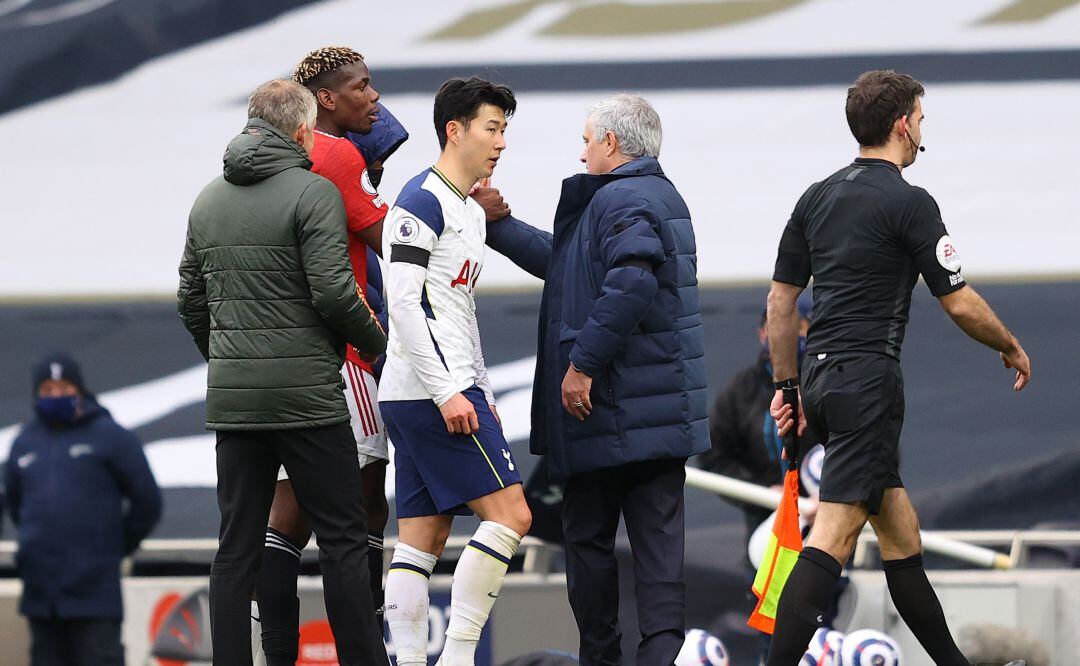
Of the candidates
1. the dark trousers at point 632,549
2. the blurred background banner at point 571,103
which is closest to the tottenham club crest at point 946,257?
the dark trousers at point 632,549

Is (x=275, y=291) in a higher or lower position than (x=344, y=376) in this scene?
higher

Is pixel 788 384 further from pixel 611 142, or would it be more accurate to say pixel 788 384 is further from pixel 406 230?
pixel 406 230

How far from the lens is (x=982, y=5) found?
724 cm

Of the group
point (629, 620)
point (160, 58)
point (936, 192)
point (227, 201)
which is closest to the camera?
point (227, 201)

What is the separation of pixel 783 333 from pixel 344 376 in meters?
1.04

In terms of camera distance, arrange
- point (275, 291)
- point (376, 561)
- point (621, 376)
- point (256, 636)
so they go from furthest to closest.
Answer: point (256, 636)
point (376, 561)
point (621, 376)
point (275, 291)

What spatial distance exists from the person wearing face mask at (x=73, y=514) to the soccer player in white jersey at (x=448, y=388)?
2.14m

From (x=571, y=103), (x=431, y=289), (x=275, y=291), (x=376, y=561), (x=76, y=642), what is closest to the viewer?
(x=275, y=291)

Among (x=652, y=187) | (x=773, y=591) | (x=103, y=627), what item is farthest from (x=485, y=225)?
(x=103, y=627)

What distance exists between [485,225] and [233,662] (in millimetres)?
1129

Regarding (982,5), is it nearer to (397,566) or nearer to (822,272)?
(822,272)

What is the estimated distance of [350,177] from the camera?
12.6 ft

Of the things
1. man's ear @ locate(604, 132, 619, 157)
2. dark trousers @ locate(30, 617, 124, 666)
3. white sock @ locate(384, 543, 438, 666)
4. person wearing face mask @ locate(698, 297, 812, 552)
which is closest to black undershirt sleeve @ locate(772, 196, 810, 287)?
man's ear @ locate(604, 132, 619, 157)

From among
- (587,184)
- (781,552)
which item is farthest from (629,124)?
(781,552)
